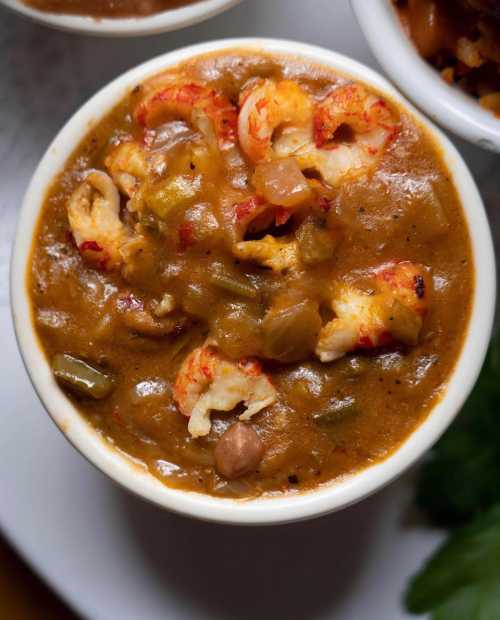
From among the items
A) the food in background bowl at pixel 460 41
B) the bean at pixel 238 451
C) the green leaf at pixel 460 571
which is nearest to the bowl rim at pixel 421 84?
the food in background bowl at pixel 460 41

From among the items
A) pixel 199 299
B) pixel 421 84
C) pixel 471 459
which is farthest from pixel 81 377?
pixel 471 459

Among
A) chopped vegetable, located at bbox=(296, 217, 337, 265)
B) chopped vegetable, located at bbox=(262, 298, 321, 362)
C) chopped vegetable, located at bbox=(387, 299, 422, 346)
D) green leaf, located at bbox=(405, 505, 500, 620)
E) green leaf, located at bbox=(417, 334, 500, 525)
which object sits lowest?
green leaf, located at bbox=(405, 505, 500, 620)

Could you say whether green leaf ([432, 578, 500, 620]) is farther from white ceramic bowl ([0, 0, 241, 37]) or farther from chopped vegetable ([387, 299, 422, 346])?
white ceramic bowl ([0, 0, 241, 37])

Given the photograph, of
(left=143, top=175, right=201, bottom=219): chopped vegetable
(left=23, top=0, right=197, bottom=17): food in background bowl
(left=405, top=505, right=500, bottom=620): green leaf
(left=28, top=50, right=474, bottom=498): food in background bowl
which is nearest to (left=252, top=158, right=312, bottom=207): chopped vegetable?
(left=28, top=50, right=474, bottom=498): food in background bowl

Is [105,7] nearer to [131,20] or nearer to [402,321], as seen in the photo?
[131,20]

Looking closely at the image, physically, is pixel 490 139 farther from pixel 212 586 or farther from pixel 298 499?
pixel 212 586

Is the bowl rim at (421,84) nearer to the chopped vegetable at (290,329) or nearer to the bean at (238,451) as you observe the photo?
the chopped vegetable at (290,329)

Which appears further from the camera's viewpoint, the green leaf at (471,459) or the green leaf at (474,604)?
the green leaf at (471,459)
